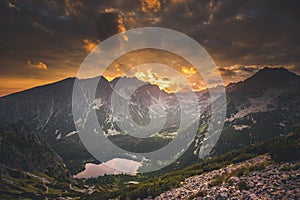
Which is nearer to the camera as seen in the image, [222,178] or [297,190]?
[297,190]

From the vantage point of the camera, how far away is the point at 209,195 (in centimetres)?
3600

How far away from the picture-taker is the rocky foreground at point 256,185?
Result: 104 ft

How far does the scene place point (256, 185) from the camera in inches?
1375

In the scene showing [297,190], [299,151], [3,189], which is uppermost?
[299,151]

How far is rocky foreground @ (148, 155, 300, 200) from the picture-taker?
31.8 m

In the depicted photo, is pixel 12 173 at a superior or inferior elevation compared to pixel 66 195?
superior

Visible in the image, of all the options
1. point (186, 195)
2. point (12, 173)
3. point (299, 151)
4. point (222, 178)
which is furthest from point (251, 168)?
point (12, 173)

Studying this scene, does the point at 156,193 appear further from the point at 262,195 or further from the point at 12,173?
the point at 12,173

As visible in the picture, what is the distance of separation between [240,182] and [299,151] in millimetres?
14400

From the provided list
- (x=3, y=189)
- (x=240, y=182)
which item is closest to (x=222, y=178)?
(x=240, y=182)

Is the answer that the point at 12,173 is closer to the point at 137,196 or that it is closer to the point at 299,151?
the point at 137,196

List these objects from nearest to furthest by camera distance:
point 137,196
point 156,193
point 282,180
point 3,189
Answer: point 282,180, point 156,193, point 137,196, point 3,189

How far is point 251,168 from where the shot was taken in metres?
42.3

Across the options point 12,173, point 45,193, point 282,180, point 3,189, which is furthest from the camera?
point 12,173
